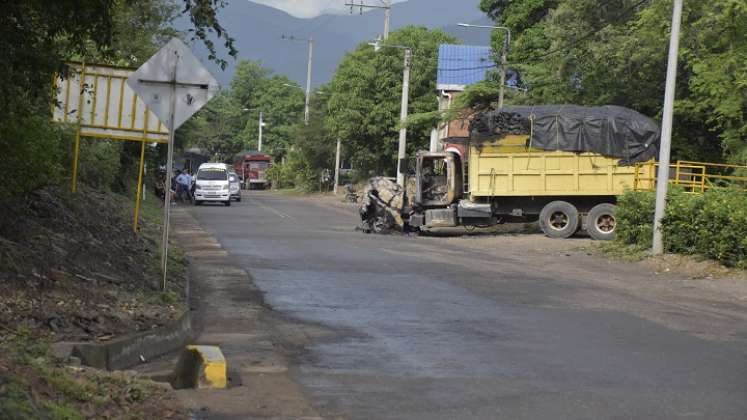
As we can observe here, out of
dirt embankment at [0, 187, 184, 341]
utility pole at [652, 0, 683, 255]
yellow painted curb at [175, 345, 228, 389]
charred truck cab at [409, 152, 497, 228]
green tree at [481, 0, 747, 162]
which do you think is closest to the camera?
yellow painted curb at [175, 345, 228, 389]

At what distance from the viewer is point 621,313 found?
47.2 ft

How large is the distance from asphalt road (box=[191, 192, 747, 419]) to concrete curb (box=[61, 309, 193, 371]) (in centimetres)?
139

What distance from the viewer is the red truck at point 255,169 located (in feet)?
328

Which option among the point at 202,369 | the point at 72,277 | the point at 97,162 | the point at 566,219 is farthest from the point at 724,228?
the point at 202,369

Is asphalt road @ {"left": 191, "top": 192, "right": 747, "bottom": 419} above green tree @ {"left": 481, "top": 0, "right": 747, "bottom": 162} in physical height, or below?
below

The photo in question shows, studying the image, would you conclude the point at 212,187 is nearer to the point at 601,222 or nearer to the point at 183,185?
the point at 183,185

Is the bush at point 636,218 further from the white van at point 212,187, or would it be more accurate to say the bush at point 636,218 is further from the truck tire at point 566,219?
the white van at point 212,187

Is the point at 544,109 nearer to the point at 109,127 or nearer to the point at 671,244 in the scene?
the point at 671,244

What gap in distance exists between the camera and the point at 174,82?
13.0m

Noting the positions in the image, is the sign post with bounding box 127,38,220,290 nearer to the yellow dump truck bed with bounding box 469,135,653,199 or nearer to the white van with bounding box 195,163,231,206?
the yellow dump truck bed with bounding box 469,135,653,199

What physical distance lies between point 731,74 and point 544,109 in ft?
17.8

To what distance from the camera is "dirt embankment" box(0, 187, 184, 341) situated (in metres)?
9.85

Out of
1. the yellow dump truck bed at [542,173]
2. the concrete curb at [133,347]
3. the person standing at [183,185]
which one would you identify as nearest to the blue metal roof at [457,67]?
the person standing at [183,185]

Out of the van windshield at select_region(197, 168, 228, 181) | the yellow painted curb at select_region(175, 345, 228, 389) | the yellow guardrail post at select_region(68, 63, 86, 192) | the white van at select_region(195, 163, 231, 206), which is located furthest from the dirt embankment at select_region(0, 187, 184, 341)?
the van windshield at select_region(197, 168, 228, 181)
